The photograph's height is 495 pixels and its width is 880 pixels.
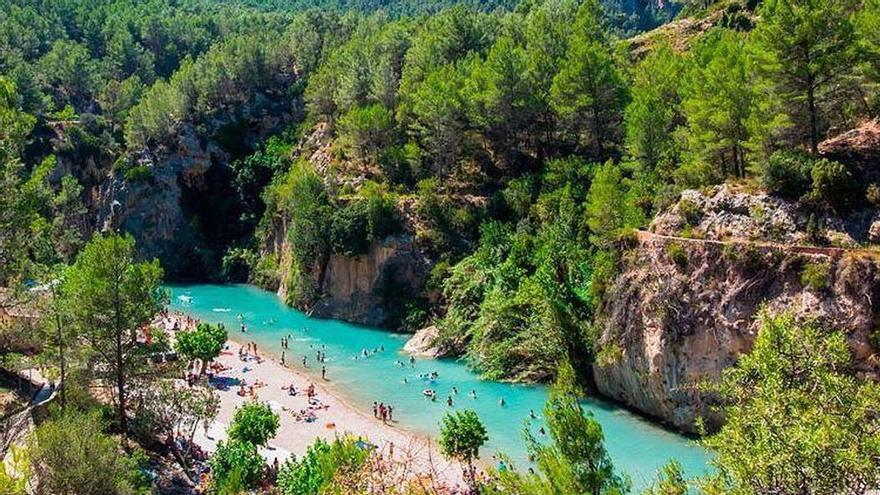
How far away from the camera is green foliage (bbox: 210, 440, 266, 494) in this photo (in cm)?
3005

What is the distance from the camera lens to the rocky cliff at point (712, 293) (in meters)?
30.8

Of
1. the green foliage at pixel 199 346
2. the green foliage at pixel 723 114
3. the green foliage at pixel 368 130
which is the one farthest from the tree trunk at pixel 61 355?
the green foliage at pixel 368 130

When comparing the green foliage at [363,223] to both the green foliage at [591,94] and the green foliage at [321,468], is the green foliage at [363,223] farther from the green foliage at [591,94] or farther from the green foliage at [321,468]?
the green foliage at [321,468]

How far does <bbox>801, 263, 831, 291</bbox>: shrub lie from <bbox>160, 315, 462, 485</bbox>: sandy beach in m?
18.2

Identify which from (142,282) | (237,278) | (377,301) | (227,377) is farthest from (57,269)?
(237,278)

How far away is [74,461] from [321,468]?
8166 millimetres

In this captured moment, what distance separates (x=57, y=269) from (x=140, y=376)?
7.11 meters

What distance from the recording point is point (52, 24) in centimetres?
12988

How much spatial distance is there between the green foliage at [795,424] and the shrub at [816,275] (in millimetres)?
16362

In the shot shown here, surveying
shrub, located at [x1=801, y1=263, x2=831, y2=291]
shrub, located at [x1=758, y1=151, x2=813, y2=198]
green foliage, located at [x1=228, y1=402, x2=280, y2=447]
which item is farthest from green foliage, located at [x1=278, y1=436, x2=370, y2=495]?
shrub, located at [x1=758, y1=151, x2=813, y2=198]

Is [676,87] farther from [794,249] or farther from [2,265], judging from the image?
[2,265]

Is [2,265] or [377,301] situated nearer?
[2,265]

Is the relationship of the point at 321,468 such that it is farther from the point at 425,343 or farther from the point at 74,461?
the point at 425,343

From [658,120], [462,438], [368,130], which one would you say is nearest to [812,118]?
[658,120]
